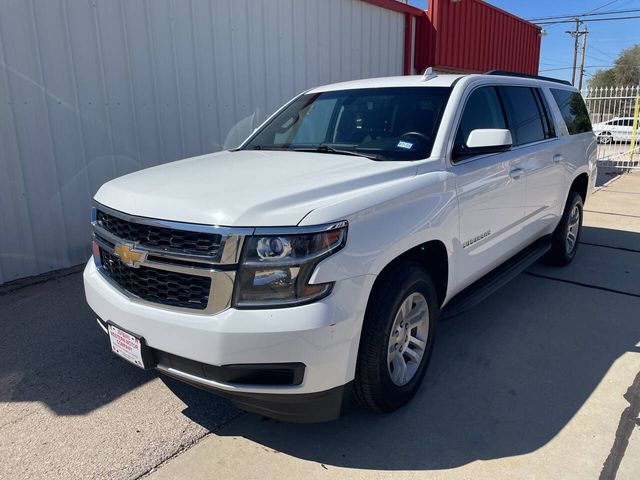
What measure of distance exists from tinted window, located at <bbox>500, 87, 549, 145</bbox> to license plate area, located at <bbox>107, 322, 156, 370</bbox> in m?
3.18

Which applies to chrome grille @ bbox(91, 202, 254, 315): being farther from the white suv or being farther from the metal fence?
the metal fence

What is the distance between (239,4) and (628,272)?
19.4ft

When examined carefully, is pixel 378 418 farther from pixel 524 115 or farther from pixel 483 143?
pixel 524 115

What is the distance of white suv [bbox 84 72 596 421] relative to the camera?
7.22 ft

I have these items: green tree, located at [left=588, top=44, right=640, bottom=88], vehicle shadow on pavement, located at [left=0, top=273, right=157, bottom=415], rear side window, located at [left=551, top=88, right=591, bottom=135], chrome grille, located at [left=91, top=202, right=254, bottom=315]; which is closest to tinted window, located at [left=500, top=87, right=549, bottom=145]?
rear side window, located at [left=551, top=88, right=591, bottom=135]

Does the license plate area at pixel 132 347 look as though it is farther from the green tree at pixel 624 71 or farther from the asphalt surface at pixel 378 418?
the green tree at pixel 624 71

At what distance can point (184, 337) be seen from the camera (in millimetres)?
2270

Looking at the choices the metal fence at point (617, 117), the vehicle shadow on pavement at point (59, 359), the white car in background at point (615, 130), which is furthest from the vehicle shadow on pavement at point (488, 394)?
the white car in background at point (615, 130)

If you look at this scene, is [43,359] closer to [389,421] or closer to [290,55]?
[389,421]

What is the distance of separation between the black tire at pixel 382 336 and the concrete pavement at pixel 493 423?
20cm

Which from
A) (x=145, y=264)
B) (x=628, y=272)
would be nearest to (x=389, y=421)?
(x=145, y=264)

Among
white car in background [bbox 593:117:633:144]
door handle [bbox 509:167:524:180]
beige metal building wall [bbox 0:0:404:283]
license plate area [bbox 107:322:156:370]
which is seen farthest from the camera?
white car in background [bbox 593:117:633:144]

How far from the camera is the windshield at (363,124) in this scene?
3268 mm

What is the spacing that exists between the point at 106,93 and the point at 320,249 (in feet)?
15.0
